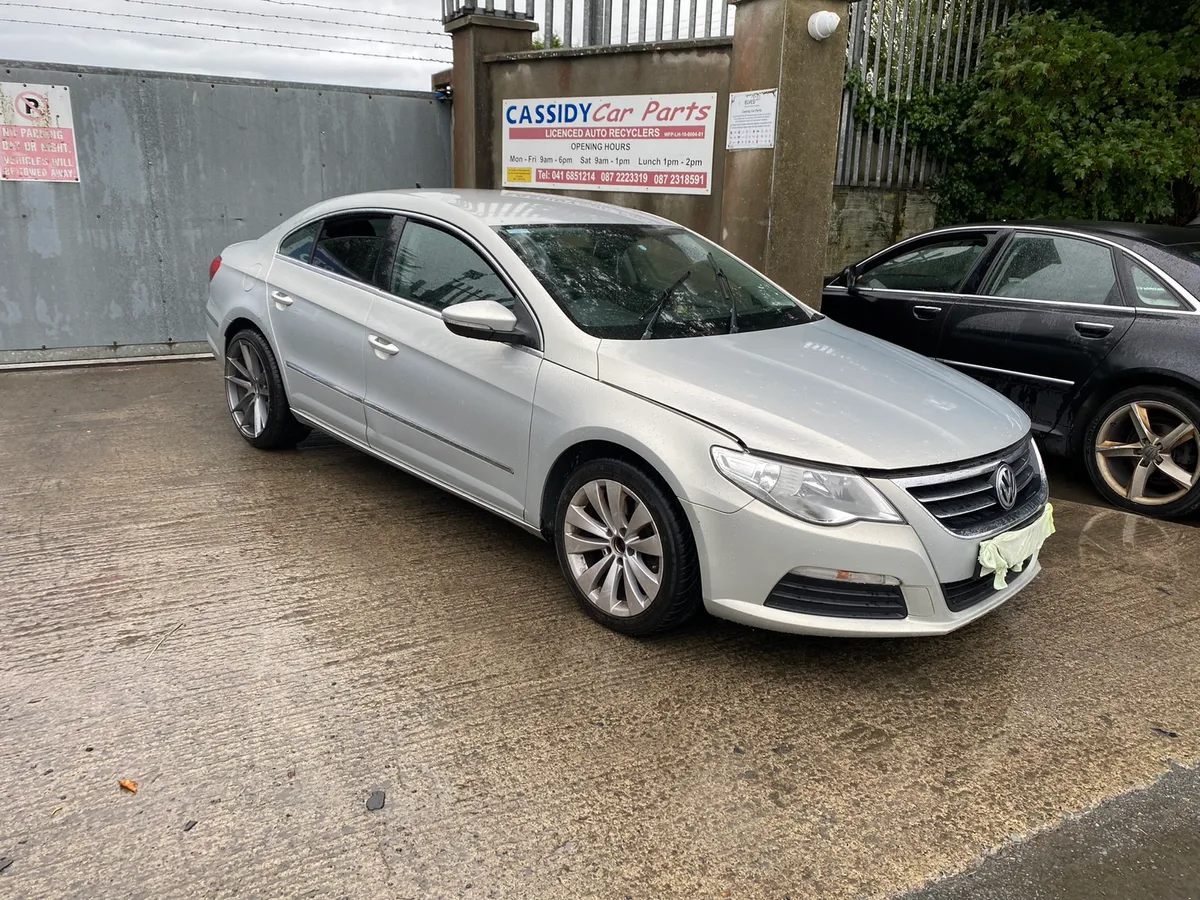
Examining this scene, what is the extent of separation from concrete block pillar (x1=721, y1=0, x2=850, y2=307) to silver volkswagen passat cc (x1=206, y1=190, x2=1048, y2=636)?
2.13m

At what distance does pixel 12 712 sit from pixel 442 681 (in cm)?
134

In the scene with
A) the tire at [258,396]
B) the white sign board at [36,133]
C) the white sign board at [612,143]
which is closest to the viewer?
the tire at [258,396]

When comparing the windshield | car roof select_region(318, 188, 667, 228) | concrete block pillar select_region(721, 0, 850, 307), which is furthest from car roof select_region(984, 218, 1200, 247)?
car roof select_region(318, 188, 667, 228)

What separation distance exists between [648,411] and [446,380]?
3.65 ft

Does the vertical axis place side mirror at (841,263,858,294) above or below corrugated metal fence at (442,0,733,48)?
below

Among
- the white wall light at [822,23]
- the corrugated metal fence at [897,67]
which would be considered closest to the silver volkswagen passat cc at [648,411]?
the white wall light at [822,23]

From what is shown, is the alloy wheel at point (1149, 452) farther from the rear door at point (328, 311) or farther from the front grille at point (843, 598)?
the rear door at point (328, 311)

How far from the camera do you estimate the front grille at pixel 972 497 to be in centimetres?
315

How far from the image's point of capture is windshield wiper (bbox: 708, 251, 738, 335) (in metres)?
4.20

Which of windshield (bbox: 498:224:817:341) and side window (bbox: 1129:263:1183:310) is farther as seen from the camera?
side window (bbox: 1129:263:1183:310)

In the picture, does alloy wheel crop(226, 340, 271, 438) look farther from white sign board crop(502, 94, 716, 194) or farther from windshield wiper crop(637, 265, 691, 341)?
white sign board crop(502, 94, 716, 194)

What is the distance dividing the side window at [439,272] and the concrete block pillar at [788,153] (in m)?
3.09

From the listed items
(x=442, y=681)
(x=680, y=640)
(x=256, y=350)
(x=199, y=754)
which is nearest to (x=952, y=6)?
(x=256, y=350)

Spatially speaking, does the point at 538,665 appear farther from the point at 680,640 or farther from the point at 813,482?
the point at 813,482
